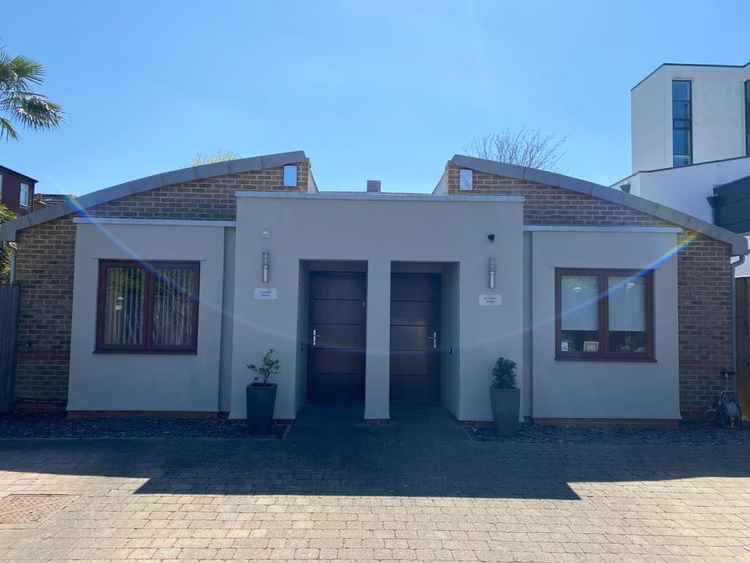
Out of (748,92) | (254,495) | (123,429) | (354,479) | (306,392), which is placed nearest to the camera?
(254,495)

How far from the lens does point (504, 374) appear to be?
8.31 m

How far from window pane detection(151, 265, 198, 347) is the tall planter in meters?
4.74

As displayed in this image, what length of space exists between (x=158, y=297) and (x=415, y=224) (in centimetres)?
418

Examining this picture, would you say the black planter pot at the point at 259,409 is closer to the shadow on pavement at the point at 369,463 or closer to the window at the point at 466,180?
the shadow on pavement at the point at 369,463

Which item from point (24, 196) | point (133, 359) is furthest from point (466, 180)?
point (24, 196)

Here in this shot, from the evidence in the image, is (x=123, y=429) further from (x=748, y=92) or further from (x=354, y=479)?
(x=748, y=92)

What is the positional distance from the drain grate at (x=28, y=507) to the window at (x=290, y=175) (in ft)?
20.9

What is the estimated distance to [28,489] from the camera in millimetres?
5672

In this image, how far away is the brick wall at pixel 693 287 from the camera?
950 centimetres

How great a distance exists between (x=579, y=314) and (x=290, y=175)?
5443 mm

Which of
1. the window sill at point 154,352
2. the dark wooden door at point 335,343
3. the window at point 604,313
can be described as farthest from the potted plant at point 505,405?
the window sill at point 154,352

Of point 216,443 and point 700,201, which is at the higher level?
point 700,201

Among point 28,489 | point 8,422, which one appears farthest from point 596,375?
point 8,422

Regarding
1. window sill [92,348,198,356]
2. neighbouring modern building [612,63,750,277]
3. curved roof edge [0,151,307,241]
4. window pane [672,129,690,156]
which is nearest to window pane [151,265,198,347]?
window sill [92,348,198,356]
